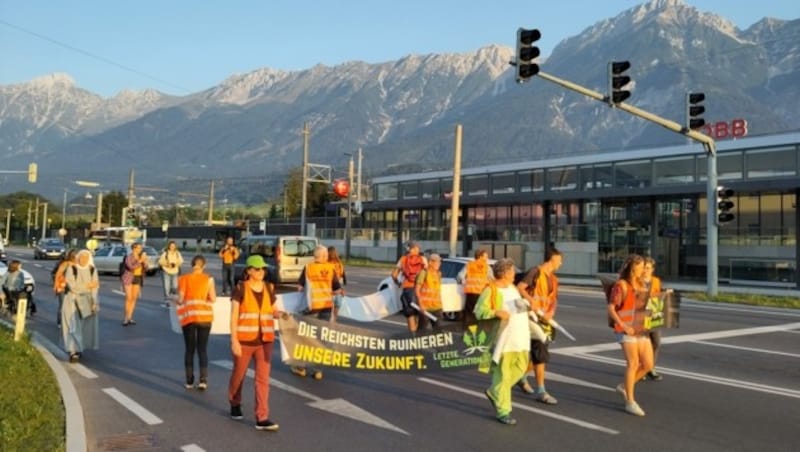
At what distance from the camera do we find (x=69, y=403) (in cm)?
787

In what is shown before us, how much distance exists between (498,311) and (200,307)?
3920 millimetres

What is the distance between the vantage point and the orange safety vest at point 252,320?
7.24m

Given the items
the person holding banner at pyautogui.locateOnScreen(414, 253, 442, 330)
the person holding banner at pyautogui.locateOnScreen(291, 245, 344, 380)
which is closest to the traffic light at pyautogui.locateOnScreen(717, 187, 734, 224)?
the person holding banner at pyautogui.locateOnScreen(414, 253, 442, 330)

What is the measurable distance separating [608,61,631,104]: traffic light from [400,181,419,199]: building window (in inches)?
1516

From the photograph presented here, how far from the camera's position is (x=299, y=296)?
1059 centimetres

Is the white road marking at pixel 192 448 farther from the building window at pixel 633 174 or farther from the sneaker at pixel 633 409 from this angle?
the building window at pixel 633 174

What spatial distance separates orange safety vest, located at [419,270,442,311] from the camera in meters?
12.0

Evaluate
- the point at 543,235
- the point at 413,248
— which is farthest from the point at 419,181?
the point at 413,248

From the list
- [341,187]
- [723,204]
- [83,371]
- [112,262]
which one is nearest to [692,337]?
[723,204]

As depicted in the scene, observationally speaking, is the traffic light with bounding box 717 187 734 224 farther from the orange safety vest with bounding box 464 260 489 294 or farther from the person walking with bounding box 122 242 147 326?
the person walking with bounding box 122 242 147 326

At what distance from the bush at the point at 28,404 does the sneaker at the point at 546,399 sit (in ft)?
16.7

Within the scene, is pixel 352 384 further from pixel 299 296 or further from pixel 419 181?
pixel 419 181

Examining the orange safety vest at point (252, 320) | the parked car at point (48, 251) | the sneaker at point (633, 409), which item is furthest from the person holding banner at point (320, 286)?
the parked car at point (48, 251)

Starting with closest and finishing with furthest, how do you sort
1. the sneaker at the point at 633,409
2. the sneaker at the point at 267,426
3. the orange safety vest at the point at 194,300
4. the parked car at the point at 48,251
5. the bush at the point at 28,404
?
the bush at the point at 28,404, the sneaker at the point at 267,426, the sneaker at the point at 633,409, the orange safety vest at the point at 194,300, the parked car at the point at 48,251
